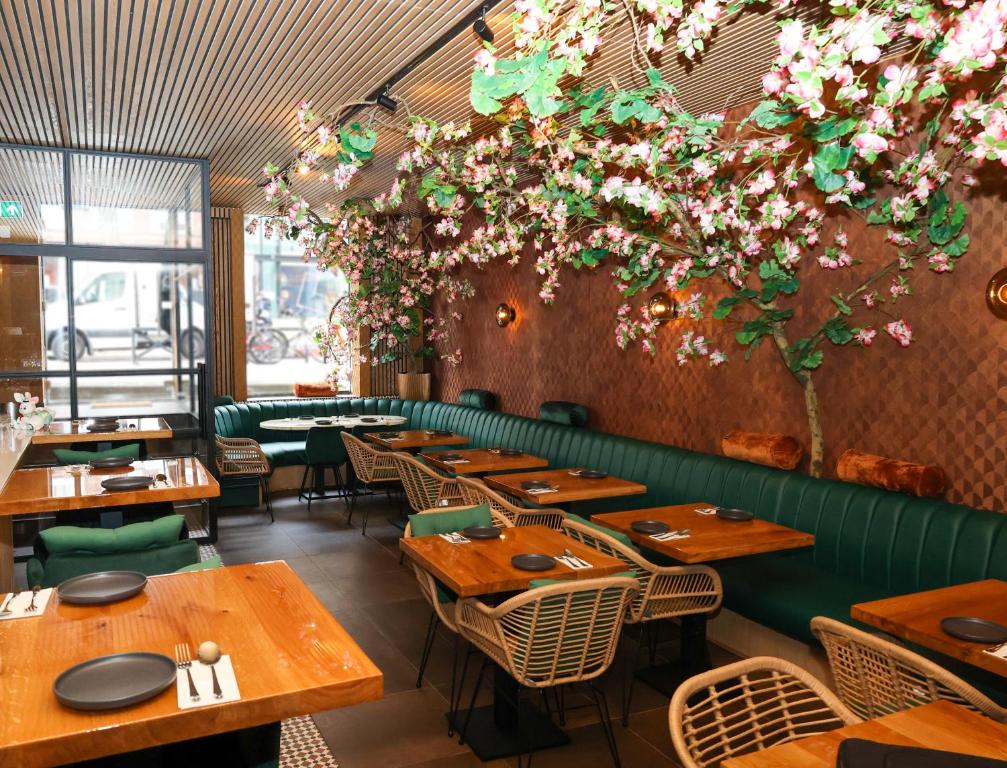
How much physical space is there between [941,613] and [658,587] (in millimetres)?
1390

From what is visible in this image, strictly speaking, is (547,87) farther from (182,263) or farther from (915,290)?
(182,263)

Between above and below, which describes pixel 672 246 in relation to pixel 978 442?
above

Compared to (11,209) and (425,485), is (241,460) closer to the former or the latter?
(425,485)

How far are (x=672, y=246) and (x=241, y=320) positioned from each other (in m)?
7.31

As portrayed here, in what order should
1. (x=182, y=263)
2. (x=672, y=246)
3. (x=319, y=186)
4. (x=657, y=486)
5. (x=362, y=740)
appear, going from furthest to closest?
(x=319, y=186), (x=182, y=263), (x=657, y=486), (x=672, y=246), (x=362, y=740)

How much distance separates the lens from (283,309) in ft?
42.4

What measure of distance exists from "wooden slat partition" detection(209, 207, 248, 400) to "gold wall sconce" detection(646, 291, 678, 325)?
6341 mm

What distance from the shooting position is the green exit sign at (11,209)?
253 inches

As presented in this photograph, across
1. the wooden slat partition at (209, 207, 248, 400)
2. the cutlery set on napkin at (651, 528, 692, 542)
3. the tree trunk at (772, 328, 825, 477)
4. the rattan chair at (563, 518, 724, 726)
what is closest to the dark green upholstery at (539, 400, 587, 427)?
the tree trunk at (772, 328, 825, 477)

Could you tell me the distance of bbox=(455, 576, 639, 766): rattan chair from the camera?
9.71ft

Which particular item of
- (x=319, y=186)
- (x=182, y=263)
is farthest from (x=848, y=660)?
(x=319, y=186)

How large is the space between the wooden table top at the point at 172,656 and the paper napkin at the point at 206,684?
0.02 metres

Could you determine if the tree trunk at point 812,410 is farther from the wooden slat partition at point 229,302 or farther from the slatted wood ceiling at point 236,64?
the wooden slat partition at point 229,302

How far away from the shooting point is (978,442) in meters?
4.08
